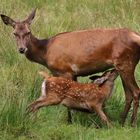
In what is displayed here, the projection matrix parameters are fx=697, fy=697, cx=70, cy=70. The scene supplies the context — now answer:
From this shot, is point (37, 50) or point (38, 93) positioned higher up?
point (37, 50)

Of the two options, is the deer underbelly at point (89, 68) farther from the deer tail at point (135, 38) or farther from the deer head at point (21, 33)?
the deer head at point (21, 33)

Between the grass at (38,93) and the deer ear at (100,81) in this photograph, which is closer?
the grass at (38,93)

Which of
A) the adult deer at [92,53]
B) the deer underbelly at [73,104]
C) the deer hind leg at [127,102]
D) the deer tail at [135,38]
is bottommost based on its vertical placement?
the deer hind leg at [127,102]

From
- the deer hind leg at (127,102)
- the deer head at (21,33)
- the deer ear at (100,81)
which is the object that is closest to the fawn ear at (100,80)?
the deer ear at (100,81)

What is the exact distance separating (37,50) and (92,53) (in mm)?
1028

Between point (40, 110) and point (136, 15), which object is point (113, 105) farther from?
point (136, 15)

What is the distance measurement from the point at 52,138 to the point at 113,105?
1.91 m

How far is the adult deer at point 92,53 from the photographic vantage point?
10.1 meters

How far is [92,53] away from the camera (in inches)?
407

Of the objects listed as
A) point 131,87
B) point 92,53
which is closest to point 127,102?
point 131,87

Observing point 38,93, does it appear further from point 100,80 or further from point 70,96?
point 100,80

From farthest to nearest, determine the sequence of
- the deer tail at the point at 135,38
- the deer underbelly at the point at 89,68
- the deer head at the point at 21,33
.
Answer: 1. the deer head at the point at 21,33
2. the deer underbelly at the point at 89,68
3. the deer tail at the point at 135,38

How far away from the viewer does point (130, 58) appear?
33.1 ft

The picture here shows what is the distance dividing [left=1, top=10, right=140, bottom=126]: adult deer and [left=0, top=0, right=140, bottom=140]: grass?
34cm
